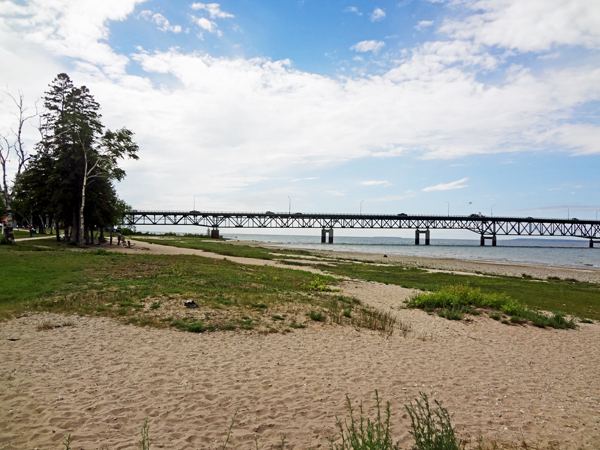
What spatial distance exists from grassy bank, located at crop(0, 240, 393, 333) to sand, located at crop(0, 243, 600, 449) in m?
0.85

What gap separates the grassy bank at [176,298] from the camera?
11.6m

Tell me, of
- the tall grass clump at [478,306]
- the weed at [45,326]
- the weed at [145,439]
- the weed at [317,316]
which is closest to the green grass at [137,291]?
the weed at [317,316]

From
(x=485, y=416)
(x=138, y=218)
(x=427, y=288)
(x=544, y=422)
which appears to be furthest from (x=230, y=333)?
(x=138, y=218)

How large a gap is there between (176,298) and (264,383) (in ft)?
25.3

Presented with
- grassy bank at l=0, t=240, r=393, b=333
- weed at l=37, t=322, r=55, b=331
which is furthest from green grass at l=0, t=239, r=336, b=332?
weed at l=37, t=322, r=55, b=331

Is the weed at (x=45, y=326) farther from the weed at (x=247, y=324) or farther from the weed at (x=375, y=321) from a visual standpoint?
the weed at (x=375, y=321)

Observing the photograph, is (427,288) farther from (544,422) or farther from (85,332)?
(85,332)

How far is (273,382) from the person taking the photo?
7328 mm

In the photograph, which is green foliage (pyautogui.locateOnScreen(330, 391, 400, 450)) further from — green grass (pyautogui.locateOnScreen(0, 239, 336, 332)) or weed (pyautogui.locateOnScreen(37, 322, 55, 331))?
weed (pyautogui.locateOnScreen(37, 322, 55, 331))

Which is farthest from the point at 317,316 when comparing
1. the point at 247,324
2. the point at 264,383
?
the point at 264,383

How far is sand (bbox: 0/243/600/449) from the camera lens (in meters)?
5.50

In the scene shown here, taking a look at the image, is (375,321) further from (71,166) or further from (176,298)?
(71,166)

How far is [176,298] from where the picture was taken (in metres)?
13.9

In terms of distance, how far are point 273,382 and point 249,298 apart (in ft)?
24.5
